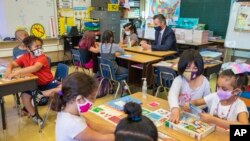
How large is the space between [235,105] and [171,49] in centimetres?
287

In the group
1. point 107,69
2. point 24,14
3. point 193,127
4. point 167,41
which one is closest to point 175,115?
point 193,127

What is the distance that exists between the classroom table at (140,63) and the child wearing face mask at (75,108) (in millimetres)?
2340

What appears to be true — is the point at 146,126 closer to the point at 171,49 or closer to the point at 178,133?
the point at 178,133

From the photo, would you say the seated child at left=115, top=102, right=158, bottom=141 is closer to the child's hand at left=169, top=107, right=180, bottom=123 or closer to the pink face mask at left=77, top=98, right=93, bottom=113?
the pink face mask at left=77, top=98, right=93, bottom=113

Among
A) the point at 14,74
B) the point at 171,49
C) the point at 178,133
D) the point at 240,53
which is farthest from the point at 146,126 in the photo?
the point at 240,53

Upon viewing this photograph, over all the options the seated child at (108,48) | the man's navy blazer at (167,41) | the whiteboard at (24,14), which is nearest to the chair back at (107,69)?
the seated child at (108,48)

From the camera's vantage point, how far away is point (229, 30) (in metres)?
4.83

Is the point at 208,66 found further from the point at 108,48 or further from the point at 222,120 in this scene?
the point at 222,120

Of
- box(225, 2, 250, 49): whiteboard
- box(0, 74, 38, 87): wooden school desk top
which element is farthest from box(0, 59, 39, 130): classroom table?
box(225, 2, 250, 49): whiteboard

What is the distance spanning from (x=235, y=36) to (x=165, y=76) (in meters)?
2.27

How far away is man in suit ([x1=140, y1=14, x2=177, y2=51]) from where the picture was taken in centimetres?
437

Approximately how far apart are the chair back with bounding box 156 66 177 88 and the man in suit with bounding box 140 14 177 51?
1.02 meters

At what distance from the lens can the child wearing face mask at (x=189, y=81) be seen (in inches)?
76.4

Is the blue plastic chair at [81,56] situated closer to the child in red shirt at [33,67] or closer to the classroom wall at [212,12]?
the child in red shirt at [33,67]
